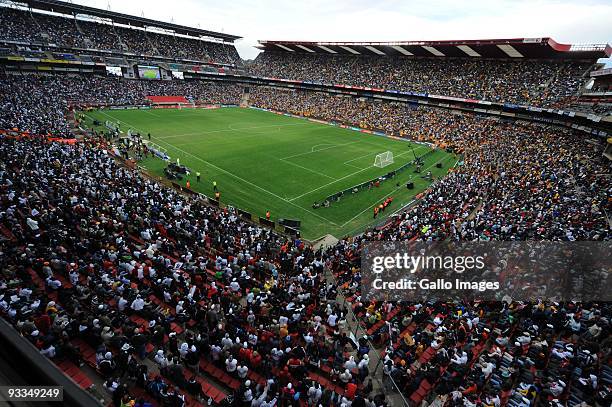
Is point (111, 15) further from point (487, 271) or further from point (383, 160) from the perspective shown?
point (487, 271)

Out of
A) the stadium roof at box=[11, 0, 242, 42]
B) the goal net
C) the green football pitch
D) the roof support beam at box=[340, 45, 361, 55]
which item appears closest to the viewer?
the green football pitch

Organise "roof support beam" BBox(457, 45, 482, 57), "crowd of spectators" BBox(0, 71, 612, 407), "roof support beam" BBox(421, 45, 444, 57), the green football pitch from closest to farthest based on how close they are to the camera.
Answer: "crowd of spectators" BBox(0, 71, 612, 407) < the green football pitch < "roof support beam" BBox(457, 45, 482, 57) < "roof support beam" BBox(421, 45, 444, 57)

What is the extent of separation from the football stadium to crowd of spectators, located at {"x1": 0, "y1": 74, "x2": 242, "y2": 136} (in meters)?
0.67

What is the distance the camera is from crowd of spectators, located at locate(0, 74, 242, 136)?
35.0 meters

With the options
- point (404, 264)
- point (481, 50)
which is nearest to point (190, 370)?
point (404, 264)

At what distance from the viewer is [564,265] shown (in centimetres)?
1762

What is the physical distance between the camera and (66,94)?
179 feet

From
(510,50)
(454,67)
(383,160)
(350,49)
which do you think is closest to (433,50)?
(454,67)

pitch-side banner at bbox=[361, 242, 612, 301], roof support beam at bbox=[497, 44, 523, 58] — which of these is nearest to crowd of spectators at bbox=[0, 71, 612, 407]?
pitch-side banner at bbox=[361, 242, 612, 301]

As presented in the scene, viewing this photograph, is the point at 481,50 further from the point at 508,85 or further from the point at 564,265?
the point at 564,265

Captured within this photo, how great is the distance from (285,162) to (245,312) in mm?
29181

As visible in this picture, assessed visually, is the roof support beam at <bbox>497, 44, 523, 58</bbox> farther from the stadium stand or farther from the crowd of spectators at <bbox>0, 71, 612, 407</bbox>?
the crowd of spectators at <bbox>0, 71, 612, 407</bbox>

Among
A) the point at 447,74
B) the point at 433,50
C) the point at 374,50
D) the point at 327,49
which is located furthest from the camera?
the point at 327,49

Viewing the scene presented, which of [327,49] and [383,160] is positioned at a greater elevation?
[327,49]
